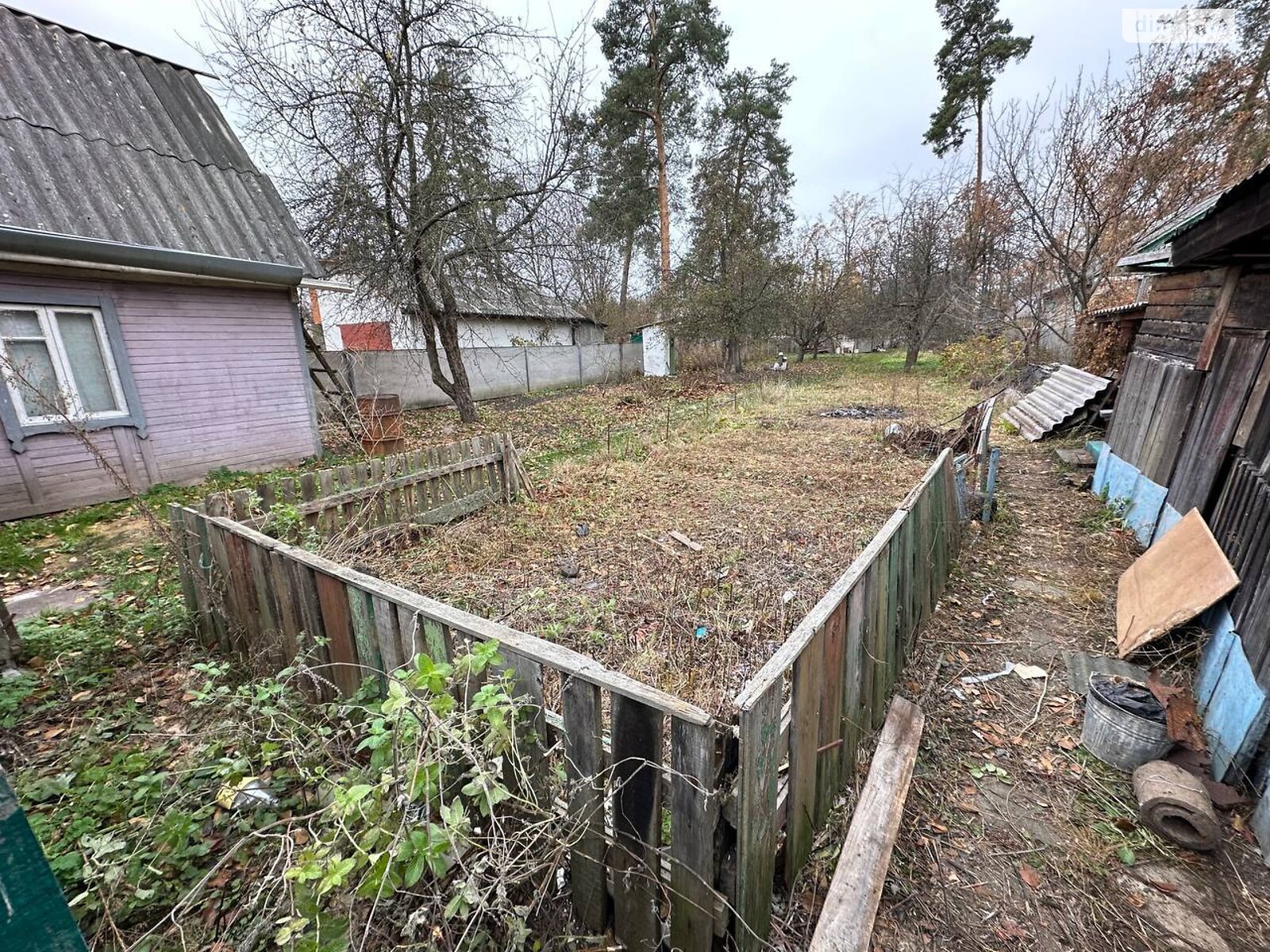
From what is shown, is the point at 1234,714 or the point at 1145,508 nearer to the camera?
the point at 1234,714

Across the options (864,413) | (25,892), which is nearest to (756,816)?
(25,892)

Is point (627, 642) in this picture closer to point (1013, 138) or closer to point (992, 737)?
point (992, 737)

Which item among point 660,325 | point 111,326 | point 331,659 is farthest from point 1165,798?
point 660,325

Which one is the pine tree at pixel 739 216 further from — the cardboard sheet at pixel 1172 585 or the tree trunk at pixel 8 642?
the tree trunk at pixel 8 642

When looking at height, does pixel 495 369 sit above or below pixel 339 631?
above

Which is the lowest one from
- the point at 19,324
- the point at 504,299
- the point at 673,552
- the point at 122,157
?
the point at 673,552

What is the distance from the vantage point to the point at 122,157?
21.7ft

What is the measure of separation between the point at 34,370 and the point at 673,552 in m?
7.51

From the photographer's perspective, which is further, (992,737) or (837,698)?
(992,737)

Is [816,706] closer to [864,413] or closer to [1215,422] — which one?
[1215,422]

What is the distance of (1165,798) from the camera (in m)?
2.14

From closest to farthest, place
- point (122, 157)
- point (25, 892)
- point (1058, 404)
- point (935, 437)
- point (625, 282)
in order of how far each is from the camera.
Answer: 1. point (25, 892)
2. point (122, 157)
3. point (935, 437)
4. point (1058, 404)
5. point (625, 282)

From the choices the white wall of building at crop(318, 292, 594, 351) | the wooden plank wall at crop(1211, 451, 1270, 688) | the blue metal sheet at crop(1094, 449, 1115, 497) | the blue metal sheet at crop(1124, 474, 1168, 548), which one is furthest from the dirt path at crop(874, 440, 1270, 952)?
the white wall of building at crop(318, 292, 594, 351)

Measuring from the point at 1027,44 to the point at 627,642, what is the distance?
23.3m
